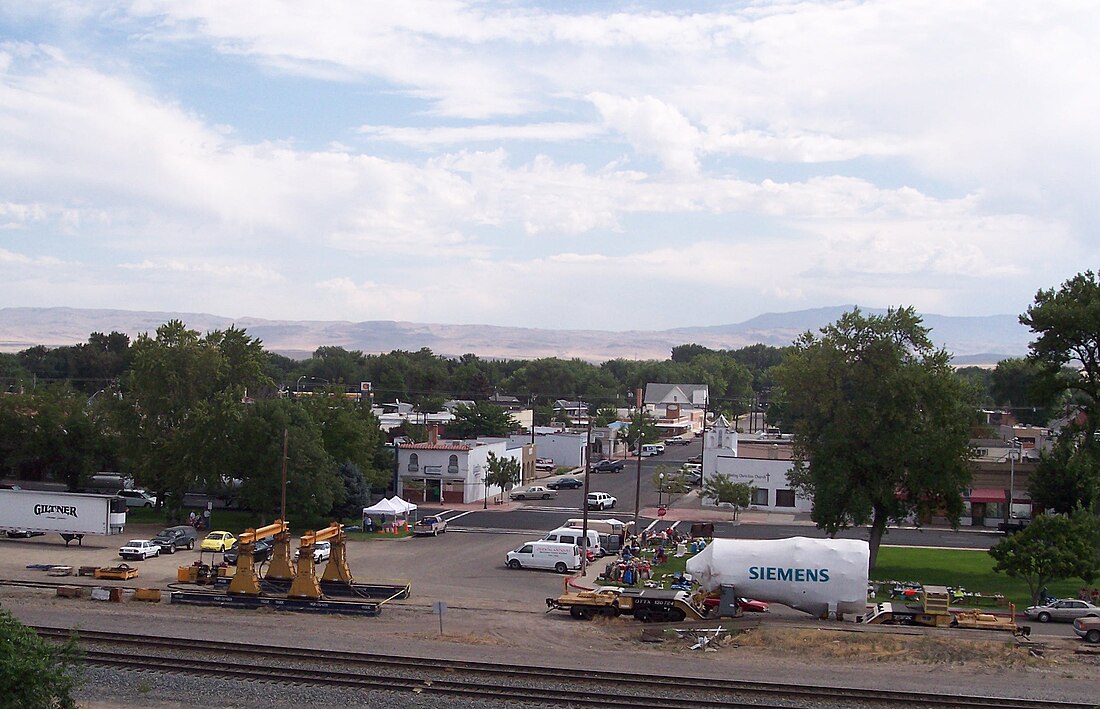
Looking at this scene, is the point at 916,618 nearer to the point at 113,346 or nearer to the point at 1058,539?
the point at 1058,539

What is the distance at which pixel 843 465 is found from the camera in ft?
142

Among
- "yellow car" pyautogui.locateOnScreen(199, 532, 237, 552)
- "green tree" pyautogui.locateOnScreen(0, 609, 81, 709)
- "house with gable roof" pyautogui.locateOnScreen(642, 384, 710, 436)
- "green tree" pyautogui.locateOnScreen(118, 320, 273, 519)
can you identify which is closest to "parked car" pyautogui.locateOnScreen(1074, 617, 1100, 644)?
"green tree" pyautogui.locateOnScreen(0, 609, 81, 709)

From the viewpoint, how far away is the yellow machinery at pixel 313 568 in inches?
1340

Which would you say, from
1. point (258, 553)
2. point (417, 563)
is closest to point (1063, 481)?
point (417, 563)

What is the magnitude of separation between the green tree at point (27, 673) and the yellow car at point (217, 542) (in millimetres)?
27428

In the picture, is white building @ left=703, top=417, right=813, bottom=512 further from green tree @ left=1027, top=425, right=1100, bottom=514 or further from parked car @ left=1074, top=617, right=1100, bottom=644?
parked car @ left=1074, top=617, right=1100, bottom=644

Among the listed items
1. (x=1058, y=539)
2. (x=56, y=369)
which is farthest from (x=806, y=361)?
(x=56, y=369)

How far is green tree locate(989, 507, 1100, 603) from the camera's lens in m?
34.9

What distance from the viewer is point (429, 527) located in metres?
55.2

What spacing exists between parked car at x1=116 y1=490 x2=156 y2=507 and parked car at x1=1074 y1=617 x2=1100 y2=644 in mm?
51114

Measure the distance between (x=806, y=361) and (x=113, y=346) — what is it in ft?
405

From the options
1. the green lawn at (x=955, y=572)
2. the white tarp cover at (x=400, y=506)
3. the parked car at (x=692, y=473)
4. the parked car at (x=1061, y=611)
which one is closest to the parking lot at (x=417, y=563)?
the white tarp cover at (x=400, y=506)

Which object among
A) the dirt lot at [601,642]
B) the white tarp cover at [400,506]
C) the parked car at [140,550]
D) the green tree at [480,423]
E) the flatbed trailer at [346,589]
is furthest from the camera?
the green tree at [480,423]

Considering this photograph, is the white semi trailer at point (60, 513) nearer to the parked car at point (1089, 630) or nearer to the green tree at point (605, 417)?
the parked car at point (1089, 630)
